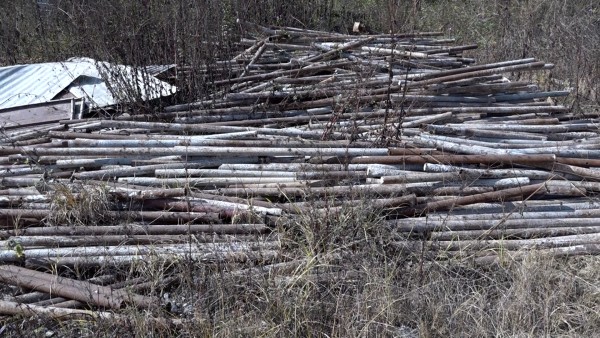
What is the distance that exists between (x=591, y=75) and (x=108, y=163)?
6.30 m

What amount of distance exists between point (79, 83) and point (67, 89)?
0.51 feet

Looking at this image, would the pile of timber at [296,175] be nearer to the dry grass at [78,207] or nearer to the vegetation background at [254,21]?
the dry grass at [78,207]

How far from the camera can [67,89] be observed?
21.9 feet

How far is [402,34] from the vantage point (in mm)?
8820

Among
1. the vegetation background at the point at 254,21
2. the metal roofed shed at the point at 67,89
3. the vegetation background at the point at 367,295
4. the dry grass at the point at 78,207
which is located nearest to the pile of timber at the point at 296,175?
the dry grass at the point at 78,207

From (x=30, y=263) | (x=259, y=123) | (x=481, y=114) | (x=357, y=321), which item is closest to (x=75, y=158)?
(x=30, y=263)

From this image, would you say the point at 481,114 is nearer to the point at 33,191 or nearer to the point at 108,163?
the point at 108,163

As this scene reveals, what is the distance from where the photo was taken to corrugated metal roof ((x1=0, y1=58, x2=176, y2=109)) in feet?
21.1

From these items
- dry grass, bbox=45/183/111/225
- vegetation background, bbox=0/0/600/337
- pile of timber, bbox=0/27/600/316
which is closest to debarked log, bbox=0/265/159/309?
pile of timber, bbox=0/27/600/316

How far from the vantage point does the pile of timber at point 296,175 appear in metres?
4.14

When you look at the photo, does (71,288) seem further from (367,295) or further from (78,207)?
(367,295)

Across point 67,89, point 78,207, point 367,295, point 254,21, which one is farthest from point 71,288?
point 254,21

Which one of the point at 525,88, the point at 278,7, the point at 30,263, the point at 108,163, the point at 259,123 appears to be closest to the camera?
the point at 30,263

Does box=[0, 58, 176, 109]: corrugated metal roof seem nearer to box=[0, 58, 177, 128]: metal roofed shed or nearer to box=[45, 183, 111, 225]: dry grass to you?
box=[0, 58, 177, 128]: metal roofed shed
